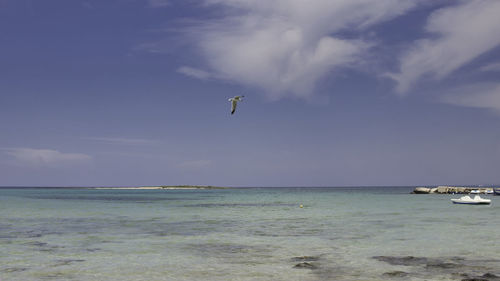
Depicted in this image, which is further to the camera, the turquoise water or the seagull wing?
the seagull wing

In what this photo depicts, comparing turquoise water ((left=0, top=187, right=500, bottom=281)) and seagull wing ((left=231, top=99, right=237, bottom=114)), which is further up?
seagull wing ((left=231, top=99, right=237, bottom=114))

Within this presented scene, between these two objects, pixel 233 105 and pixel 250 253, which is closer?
pixel 250 253

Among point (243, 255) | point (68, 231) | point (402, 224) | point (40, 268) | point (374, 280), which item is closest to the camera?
point (374, 280)

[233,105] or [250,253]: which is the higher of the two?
[233,105]

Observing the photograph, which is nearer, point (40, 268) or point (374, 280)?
point (374, 280)

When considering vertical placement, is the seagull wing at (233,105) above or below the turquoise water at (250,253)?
above

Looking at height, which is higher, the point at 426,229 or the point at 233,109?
the point at 233,109

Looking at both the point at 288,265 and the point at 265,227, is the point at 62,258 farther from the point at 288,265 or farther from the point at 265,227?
the point at 265,227

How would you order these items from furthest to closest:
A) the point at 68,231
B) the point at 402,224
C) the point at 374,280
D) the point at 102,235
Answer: the point at 402,224, the point at 68,231, the point at 102,235, the point at 374,280

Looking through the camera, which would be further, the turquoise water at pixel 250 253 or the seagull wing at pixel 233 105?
the seagull wing at pixel 233 105

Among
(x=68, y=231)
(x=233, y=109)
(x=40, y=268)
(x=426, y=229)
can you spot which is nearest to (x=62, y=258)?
(x=40, y=268)

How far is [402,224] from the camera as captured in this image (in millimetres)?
41312

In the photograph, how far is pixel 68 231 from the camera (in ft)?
117

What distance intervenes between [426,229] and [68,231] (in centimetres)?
2874
